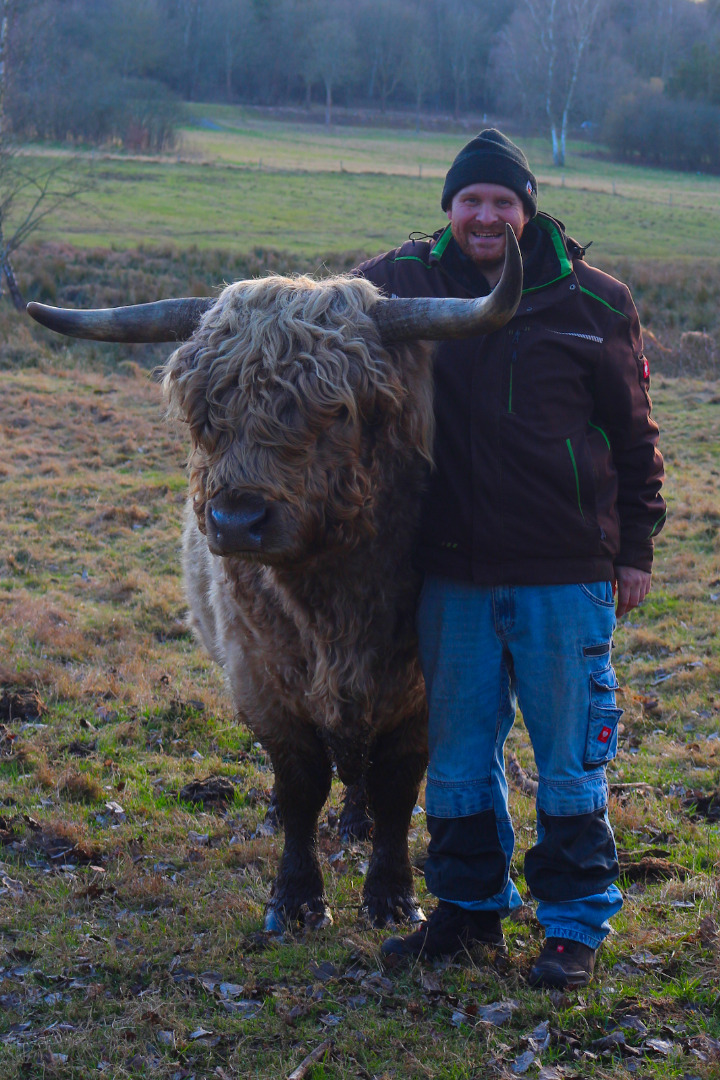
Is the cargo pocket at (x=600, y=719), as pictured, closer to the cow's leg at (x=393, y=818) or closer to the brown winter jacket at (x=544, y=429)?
the brown winter jacket at (x=544, y=429)

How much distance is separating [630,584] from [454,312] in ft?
A: 4.02

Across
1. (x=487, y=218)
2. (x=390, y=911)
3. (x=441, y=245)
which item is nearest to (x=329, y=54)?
(x=441, y=245)

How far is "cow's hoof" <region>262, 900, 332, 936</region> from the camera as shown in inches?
162

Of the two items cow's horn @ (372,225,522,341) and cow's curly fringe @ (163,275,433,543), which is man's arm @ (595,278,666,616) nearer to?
cow's horn @ (372,225,522,341)

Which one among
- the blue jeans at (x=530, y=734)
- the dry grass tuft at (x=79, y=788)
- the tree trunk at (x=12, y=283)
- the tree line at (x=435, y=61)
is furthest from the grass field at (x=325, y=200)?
the blue jeans at (x=530, y=734)

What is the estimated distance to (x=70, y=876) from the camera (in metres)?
4.46

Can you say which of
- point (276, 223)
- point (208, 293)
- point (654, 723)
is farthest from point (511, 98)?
point (654, 723)

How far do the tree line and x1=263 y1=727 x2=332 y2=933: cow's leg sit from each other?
163 ft

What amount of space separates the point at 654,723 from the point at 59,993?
3.83m

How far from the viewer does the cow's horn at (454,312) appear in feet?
9.86

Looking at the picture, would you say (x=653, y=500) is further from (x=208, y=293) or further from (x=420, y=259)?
Result: (x=208, y=293)

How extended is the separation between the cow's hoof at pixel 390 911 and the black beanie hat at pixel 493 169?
275 cm

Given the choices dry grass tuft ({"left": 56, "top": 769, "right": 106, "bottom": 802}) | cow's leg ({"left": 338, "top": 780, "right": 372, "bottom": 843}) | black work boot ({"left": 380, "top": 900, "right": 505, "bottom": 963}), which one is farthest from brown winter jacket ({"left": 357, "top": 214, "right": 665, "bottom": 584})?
dry grass tuft ({"left": 56, "top": 769, "right": 106, "bottom": 802})

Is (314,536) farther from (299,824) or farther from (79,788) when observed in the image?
(79,788)
